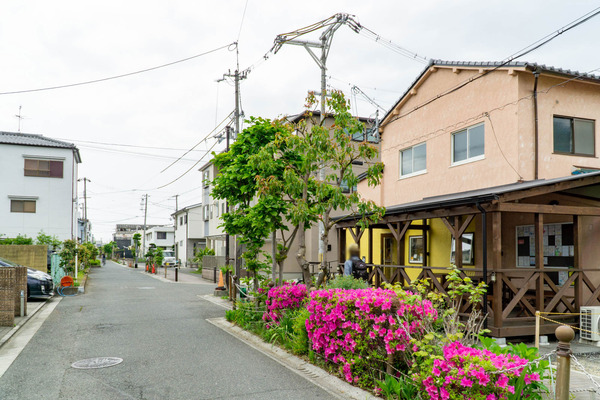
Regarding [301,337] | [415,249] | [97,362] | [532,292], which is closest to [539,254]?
[532,292]

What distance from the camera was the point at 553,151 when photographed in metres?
11.6

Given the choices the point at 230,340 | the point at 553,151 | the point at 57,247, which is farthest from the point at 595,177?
the point at 57,247

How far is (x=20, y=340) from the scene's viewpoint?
30.9 feet

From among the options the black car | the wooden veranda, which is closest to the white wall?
the black car

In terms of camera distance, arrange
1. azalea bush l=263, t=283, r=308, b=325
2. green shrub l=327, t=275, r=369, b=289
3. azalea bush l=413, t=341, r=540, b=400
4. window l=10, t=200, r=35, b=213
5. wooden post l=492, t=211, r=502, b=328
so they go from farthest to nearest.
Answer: window l=10, t=200, r=35, b=213
azalea bush l=263, t=283, r=308, b=325
green shrub l=327, t=275, r=369, b=289
wooden post l=492, t=211, r=502, b=328
azalea bush l=413, t=341, r=540, b=400

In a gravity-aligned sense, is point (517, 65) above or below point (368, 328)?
above

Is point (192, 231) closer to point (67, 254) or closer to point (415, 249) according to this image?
point (67, 254)

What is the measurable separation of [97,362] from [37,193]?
992 inches

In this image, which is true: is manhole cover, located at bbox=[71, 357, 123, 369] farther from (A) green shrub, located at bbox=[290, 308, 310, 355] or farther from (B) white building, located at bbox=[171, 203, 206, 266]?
(B) white building, located at bbox=[171, 203, 206, 266]

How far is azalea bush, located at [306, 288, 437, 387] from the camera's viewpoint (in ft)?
18.9

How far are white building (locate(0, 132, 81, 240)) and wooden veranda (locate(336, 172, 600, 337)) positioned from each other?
76.0ft

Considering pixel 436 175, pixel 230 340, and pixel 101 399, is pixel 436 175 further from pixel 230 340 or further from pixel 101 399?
pixel 101 399

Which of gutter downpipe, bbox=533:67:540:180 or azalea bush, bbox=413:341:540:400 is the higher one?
gutter downpipe, bbox=533:67:540:180

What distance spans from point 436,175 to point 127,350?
1010 centimetres
